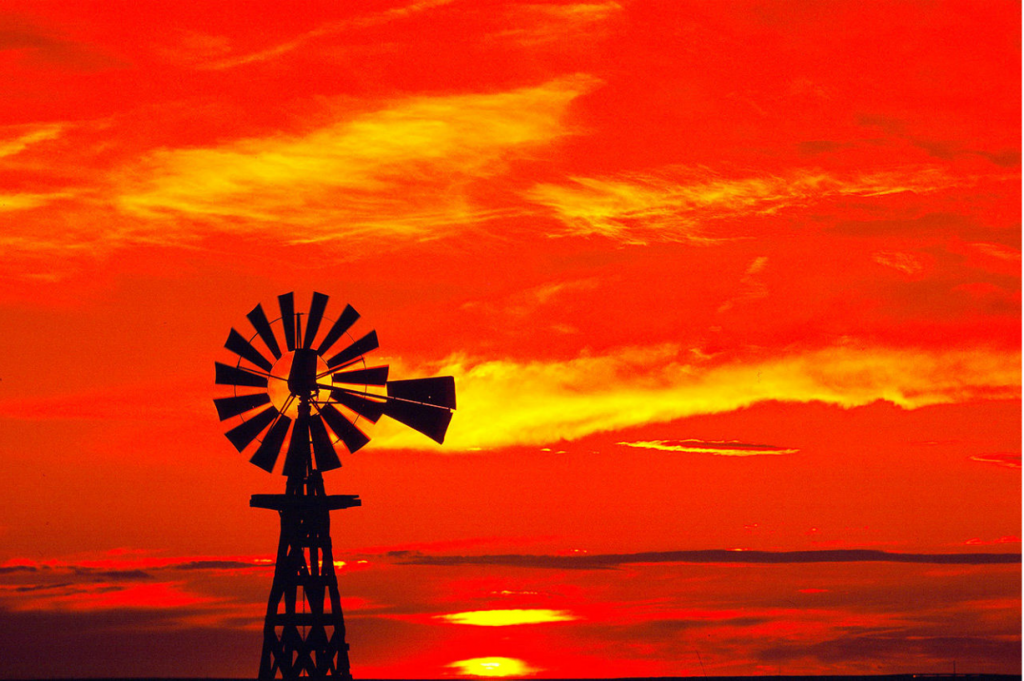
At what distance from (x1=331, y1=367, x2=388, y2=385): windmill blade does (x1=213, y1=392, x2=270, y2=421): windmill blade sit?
5.71 ft

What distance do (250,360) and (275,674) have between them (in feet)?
24.4

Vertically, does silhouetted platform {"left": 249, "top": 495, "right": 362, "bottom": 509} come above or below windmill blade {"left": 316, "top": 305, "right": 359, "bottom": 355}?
below

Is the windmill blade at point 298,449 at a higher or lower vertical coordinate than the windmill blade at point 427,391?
lower

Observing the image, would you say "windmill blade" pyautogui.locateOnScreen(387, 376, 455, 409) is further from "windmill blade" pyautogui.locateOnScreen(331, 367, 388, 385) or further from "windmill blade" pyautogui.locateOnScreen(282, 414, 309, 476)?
"windmill blade" pyautogui.locateOnScreen(282, 414, 309, 476)

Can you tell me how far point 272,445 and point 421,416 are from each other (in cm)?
355

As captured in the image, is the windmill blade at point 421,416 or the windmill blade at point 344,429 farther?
the windmill blade at point 421,416

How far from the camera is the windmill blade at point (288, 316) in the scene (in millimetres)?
54406

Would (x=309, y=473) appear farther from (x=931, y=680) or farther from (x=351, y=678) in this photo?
(x=931, y=680)

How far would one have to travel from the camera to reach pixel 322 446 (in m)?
54.4

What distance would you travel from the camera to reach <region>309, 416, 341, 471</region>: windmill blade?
54.4 meters

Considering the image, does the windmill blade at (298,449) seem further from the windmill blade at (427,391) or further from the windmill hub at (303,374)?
the windmill blade at (427,391)

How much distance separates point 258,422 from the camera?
2137 inches

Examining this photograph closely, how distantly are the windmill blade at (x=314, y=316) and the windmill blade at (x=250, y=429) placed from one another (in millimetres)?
1799

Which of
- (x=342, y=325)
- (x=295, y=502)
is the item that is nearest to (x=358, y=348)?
Result: (x=342, y=325)
